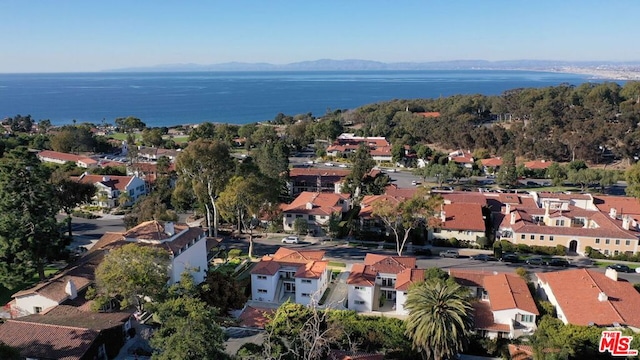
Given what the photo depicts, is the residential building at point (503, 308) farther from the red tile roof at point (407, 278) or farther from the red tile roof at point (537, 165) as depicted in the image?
the red tile roof at point (537, 165)

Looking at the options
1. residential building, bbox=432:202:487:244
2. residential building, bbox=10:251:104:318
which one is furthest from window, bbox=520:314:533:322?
residential building, bbox=10:251:104:318

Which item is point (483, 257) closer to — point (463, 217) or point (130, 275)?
point (463, 217)

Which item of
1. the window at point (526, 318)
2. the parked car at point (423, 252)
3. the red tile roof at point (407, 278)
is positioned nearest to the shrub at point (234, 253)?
the red tile roof at point (407, 278)

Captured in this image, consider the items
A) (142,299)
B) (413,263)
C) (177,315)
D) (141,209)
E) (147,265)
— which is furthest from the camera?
(141,209)

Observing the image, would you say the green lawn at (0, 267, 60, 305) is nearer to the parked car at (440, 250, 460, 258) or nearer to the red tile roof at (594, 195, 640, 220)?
the parked car at (440, 250, 460, 258)

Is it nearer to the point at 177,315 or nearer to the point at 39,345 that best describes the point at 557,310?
the point at 177,315

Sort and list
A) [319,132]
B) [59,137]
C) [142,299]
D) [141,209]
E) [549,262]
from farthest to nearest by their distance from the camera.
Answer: [319,132]
[59,137]
[141,209]
[549,262]
[142,299]

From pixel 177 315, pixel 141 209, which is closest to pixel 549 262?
pixel 177 315
